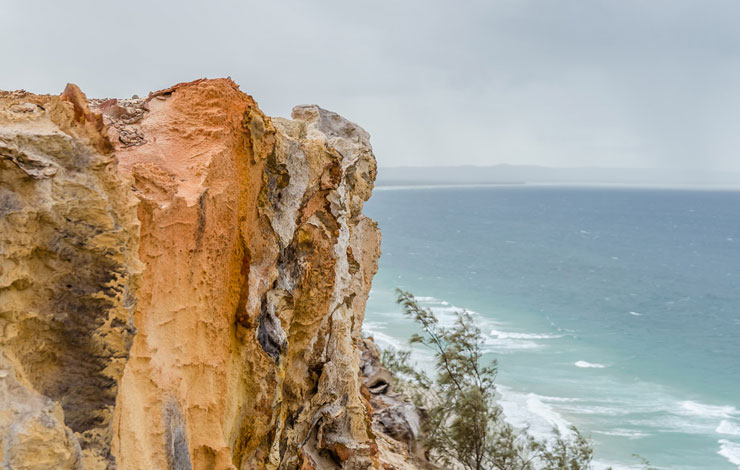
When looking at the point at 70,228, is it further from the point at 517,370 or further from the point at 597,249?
the point at 597,249

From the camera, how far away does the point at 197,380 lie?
8.97 meters

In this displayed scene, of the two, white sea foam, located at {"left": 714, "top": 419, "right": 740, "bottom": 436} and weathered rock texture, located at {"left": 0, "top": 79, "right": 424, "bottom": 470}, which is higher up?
weathered rock texture, located at {"left": 0, "top": 79, "right": 424, "bottom": 470}

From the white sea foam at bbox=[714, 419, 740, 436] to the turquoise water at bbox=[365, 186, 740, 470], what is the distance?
0.46ft

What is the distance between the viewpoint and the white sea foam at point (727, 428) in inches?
1511

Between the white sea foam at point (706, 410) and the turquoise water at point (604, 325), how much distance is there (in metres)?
0.09

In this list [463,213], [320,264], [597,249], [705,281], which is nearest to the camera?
[320,264]

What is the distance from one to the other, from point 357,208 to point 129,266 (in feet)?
35.9

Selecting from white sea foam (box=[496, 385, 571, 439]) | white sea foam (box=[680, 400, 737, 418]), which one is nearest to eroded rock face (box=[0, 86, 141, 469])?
white sea foam (box=[496, 385, 571, 439])

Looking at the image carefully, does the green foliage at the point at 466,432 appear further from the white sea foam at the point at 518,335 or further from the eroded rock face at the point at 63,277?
the white sea foam at the point at 518,335

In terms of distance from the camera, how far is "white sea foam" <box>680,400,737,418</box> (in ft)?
135

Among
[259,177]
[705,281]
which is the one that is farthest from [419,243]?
[259,177]

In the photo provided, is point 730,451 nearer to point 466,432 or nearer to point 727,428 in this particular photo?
point 727,428

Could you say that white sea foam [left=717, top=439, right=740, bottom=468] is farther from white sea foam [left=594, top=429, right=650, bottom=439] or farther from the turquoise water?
white sea foam [left=594, top=429, right=650, bottom=439]

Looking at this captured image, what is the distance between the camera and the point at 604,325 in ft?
203
